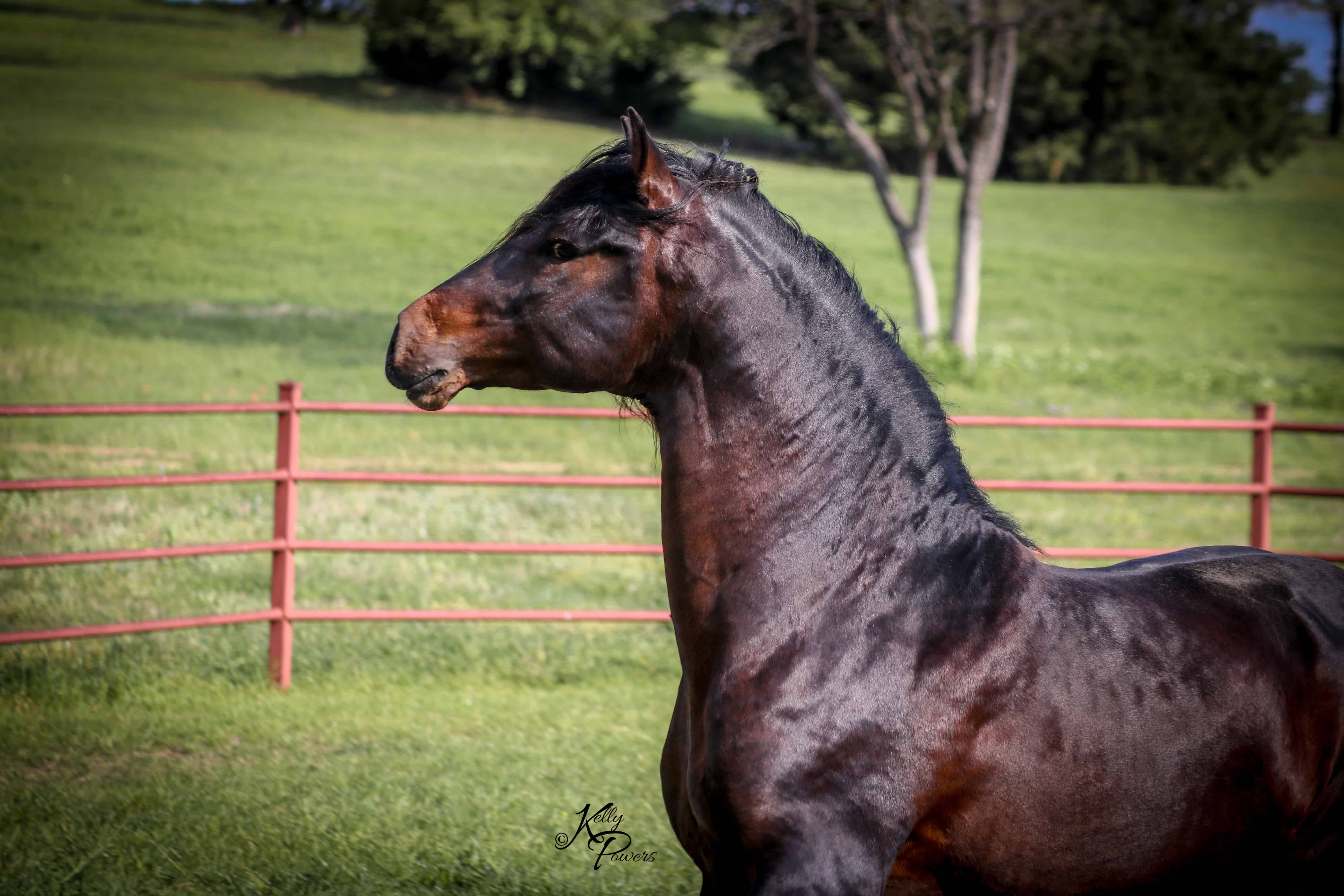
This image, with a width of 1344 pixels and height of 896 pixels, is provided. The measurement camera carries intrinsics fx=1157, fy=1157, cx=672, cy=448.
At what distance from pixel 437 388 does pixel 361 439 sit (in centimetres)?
1017

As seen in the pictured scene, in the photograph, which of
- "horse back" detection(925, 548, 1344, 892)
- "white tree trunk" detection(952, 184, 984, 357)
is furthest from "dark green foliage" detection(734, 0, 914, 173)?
"horse back" detection(925, 548, 1344, 892)

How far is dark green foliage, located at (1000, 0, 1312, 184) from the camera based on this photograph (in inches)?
1414

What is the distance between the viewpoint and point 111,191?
2059cm

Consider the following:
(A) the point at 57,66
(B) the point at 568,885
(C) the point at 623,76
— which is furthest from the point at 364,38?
(B) the point at 568,885

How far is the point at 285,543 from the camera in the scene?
5367mm

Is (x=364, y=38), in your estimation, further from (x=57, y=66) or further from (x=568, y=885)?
(x=568, y=885)

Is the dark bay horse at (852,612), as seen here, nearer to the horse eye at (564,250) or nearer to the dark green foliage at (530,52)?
the horse eye at (564,250)

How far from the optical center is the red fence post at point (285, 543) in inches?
212

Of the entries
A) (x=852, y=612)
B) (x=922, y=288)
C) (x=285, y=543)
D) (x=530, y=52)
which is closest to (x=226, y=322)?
(x=922, y=288)

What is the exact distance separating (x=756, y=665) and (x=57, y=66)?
871 inches

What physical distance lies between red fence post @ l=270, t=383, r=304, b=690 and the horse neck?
367cm

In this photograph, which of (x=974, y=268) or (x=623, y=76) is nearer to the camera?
(x=974, y=268)

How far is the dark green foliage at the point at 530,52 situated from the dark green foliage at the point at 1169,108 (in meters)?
11.7

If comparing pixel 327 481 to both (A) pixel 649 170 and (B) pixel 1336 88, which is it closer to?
(A) pixel 649 170
